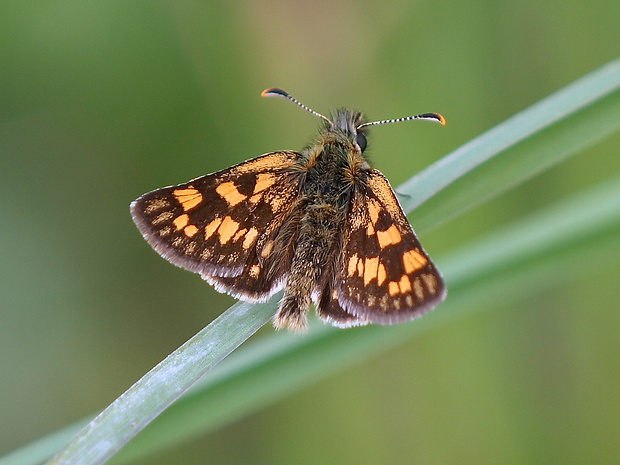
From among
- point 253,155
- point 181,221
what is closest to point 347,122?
point 181,221

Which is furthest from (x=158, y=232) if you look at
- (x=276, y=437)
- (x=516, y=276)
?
(x=276, y=437)

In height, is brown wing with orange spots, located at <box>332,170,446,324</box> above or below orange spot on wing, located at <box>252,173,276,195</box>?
below

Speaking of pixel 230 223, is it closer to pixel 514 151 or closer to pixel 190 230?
pixel 190 230

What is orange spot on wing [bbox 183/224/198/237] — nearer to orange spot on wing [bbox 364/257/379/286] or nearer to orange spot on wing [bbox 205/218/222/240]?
orange spot on wing [bbox 205/218/222/240]

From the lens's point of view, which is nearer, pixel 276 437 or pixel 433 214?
pixel 433 214

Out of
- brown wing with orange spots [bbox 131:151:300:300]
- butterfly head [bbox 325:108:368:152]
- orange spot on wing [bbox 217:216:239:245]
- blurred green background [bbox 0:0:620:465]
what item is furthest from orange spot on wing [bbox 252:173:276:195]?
blurred green background [bbox 0:0:620:465]

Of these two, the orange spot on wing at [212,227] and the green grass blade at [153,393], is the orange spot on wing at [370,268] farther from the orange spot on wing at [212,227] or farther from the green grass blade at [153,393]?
the orange spot on wing at [212,227]

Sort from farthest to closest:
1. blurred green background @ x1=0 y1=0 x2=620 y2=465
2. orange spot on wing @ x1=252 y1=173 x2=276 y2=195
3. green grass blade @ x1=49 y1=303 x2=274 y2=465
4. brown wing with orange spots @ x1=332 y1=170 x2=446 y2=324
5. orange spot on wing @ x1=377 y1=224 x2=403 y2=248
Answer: blurred green background @ x1=0 y1=0 x2=620 y2=465 → orange spot on wing @ x1=252 y1=173 x2=276 y2=195 → orange spot on wing @ x1=377 y1=224 x2=403 y2=248 → brown wing with orange spots @ x1=332 y1=170 x2=446 y2=324 → green grass blade @ x1=49 y1=303 x2=274 y2=465

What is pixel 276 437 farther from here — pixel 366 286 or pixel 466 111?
pixel 466 111
